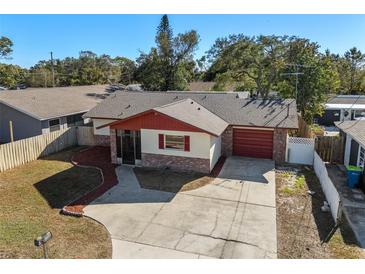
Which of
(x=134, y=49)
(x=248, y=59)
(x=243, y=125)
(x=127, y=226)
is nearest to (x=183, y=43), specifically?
(x=134, y=49)

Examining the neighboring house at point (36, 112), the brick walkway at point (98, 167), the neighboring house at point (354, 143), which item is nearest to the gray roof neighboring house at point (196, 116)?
the brick walkway at point (98, 167)

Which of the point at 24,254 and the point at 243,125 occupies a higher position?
the point at 243,125

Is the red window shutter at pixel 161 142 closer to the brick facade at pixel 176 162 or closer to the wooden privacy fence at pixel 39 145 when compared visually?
the brick facade at pixel 176 162

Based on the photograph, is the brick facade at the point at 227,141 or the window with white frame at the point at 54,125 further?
the window with white frame at the point at 54,125

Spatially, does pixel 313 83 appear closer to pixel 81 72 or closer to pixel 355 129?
pixel 355 129

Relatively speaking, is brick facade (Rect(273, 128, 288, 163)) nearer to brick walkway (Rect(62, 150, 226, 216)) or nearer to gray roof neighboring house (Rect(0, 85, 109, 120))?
brick walkway (Rect(62, 150, 226, 216))

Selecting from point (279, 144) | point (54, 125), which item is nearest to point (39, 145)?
point (54, 125)
